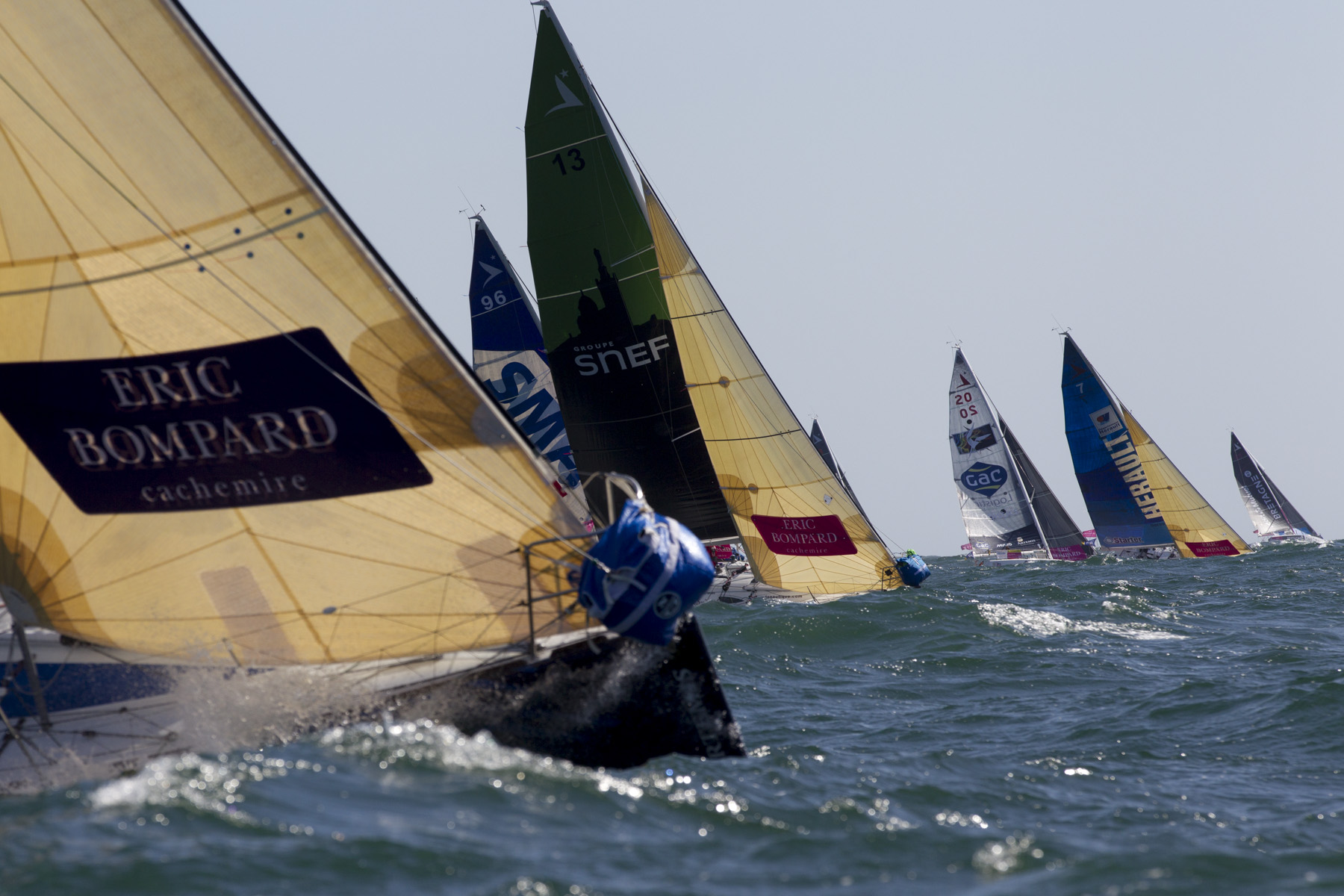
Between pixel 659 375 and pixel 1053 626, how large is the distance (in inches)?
286

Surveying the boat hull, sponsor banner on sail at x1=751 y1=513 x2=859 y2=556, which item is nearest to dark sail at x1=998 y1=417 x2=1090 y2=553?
sponsor banner on sail at x1=751 y1=513 x2=859 y2=556

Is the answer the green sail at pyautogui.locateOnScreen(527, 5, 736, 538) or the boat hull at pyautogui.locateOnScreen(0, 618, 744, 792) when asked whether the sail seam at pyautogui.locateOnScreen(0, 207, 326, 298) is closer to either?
the boat hull at pyautogui.locateOnScreen(0, 618, 744, 792)

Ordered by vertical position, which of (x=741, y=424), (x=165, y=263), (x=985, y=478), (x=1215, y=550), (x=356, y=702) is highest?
(x=165, y=263)

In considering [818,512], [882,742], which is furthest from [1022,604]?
[882,742]

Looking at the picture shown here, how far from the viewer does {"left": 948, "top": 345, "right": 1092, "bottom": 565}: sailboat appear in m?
38.0

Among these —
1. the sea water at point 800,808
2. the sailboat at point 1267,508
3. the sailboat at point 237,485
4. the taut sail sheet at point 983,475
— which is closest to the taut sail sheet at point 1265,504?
the sailboat at point 1267,508

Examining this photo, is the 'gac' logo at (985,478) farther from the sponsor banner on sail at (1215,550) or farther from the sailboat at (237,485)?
the sailboat at (237,485)

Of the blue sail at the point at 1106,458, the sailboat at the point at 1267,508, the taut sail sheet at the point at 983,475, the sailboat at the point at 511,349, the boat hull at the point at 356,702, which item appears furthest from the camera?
the sailboat at the point at 1267,508

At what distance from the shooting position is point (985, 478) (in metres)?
38.8

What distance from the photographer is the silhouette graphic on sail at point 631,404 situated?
1889cm

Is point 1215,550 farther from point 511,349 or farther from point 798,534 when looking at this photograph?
point 511,349

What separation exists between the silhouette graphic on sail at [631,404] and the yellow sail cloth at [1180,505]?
2493 cm

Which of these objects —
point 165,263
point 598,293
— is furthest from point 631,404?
point 165,263

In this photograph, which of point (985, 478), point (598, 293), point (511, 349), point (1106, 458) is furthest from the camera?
point (1106, 458)
